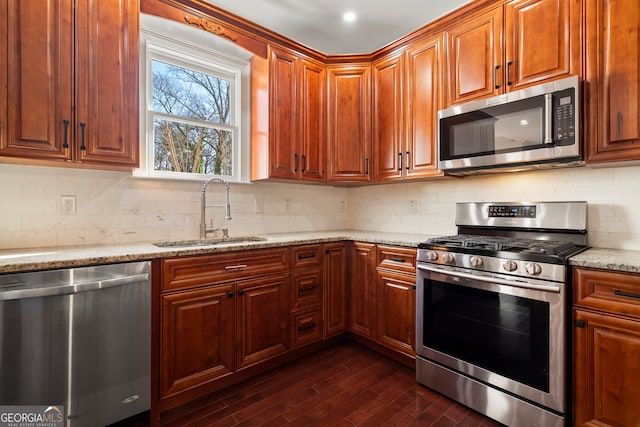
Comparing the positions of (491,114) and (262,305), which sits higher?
(491,114)

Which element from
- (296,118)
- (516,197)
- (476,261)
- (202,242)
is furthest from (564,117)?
(202,242)

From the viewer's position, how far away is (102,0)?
1831mm

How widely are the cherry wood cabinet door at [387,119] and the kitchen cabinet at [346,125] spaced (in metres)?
0.12

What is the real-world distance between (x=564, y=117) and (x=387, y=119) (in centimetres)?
135

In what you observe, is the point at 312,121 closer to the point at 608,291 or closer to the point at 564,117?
the point at 564,117

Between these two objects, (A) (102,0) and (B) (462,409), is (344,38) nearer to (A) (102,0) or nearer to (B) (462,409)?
(A) (102,0)

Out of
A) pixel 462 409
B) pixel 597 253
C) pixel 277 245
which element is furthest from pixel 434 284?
pixel 277 245

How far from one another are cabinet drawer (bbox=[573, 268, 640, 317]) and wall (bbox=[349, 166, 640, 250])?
0.65 metres

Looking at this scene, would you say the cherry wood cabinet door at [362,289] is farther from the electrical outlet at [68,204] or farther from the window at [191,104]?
the electrical outlet at [68,204]

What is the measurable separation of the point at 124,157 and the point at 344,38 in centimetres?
212

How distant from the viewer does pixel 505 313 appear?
1782mm

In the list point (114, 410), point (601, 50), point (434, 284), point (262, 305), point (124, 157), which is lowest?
point (114, 410)

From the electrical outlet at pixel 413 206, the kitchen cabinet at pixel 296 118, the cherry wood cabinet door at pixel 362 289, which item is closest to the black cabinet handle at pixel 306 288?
the cherry wood cabinet door at pixel 362 289

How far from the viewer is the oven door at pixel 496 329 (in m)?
1.60
